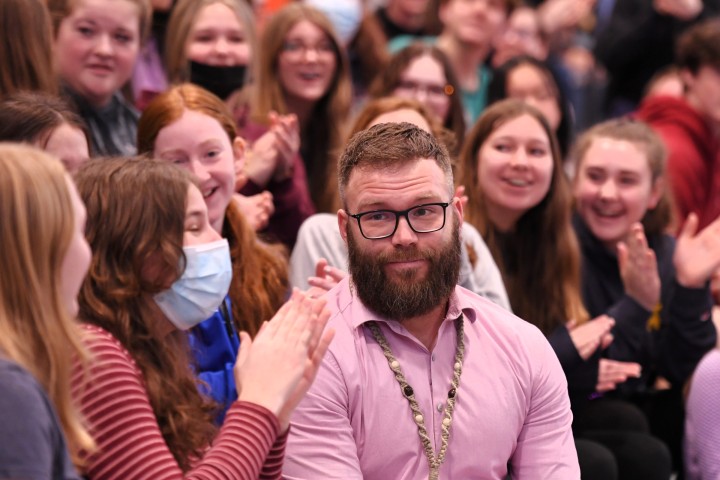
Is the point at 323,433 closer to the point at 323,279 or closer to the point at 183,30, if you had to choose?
the point at 323,279

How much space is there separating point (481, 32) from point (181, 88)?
269cm

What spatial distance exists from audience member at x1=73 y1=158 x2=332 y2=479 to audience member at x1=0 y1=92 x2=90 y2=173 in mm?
432

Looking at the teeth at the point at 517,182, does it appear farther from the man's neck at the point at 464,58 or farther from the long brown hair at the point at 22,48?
the man's neck at the point at 464,58

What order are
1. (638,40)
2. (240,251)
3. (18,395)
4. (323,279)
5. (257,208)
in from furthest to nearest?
(638,40) → (257,208) → (240,251) → (323,279) → (18,395)

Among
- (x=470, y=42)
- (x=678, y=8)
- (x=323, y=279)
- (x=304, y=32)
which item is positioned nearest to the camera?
(x=323, y=279)

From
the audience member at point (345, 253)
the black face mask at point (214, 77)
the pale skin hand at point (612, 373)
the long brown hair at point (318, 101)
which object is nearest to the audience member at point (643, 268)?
the pale skin hand at point (612, 373)

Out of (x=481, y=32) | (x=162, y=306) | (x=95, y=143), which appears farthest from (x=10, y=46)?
(x=481, y=32)

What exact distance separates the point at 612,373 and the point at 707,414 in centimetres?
41

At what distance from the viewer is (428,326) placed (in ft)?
9.37

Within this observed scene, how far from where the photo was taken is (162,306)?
264 centimetres

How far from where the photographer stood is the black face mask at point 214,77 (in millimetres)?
4379

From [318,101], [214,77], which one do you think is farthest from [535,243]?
[214,77]

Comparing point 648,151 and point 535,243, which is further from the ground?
point 648,151

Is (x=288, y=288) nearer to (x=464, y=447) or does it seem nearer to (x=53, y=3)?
(x=464, y=447)
